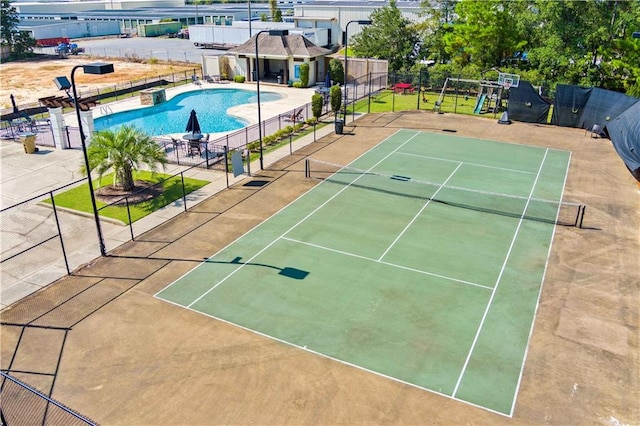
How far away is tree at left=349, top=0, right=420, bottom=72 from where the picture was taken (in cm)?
4994

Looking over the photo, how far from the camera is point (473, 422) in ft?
37.5

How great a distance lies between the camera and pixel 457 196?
77.6 feet

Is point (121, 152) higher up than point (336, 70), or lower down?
lower down

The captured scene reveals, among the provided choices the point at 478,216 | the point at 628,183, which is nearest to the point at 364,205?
the point at 478,216

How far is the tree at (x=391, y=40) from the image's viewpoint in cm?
4994

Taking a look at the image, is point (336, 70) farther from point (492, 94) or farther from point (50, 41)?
point (50, 41)

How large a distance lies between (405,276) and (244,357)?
635 centimetres

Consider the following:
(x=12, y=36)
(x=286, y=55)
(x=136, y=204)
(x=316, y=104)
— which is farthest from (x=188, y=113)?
(x=12, y=36)

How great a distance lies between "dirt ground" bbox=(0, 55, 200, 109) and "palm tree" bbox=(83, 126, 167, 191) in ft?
82.4

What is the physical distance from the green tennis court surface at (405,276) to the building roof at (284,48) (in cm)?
2517

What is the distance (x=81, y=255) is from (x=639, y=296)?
19.2m

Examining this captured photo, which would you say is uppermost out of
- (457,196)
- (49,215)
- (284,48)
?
(284,48)

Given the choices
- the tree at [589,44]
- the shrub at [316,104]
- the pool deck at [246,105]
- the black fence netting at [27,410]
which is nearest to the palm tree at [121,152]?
the pool deck at [246,105]

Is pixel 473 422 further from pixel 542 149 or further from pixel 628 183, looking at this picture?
pixel 542 149
